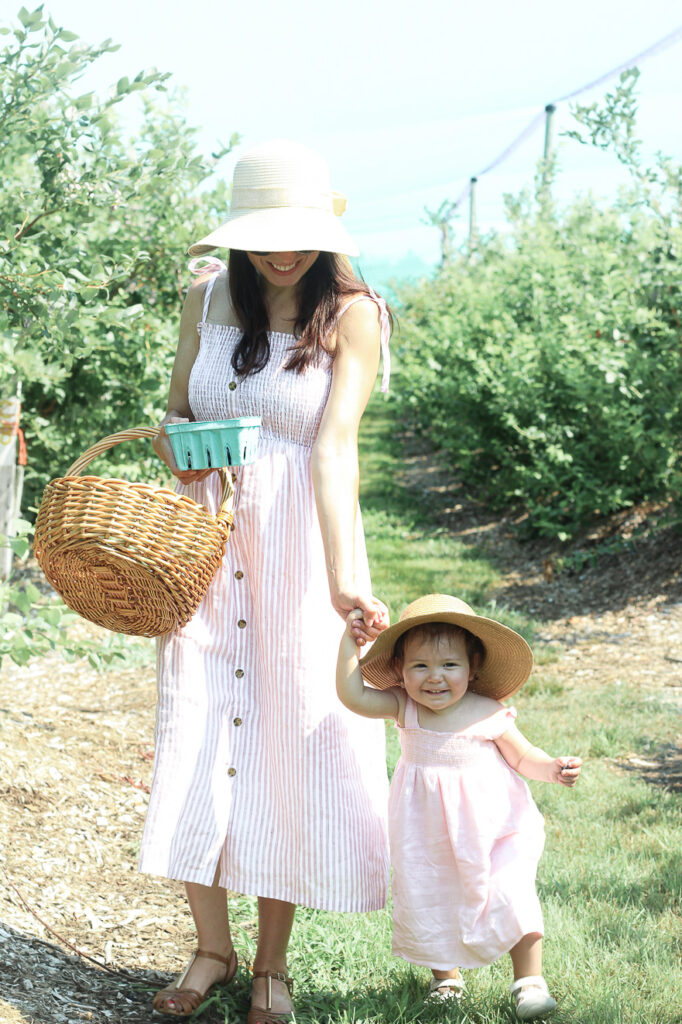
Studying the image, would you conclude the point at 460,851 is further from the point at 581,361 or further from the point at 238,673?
the point at 581,361

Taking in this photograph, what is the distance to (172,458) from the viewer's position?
2.26 meters

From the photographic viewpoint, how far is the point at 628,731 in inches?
162

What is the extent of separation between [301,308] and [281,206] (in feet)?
0.73

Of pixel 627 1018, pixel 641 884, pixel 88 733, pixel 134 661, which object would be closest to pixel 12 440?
pixel 134 661

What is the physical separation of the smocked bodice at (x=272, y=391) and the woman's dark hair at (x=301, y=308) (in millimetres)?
17

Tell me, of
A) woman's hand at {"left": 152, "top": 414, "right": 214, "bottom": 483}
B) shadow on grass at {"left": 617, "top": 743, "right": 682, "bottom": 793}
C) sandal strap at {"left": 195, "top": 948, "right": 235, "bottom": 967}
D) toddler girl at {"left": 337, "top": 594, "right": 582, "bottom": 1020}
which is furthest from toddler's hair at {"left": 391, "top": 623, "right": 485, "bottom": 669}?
shadow on grass at {"left": 617, "top": 743, "right": 682, "bottom": 793}

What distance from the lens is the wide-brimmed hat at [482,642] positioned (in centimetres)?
214

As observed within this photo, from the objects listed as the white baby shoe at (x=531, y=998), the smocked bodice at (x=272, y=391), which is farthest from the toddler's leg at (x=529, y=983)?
the smocked bodice at (x=272, y=391)

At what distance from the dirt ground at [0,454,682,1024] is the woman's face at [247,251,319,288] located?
5.23 ft

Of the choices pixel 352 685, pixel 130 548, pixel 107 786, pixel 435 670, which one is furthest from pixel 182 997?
pixel 107 786

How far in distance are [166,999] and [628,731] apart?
2332 millimetres

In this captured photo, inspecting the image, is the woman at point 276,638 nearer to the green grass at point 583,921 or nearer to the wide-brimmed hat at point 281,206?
the wide-brimmed hat at point 281,206

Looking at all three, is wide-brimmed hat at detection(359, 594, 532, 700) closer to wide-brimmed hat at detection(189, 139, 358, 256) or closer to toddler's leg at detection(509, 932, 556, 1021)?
toddler's leg at detection(509, 932, 556, 1021)

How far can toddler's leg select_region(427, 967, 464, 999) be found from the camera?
7.54ft
